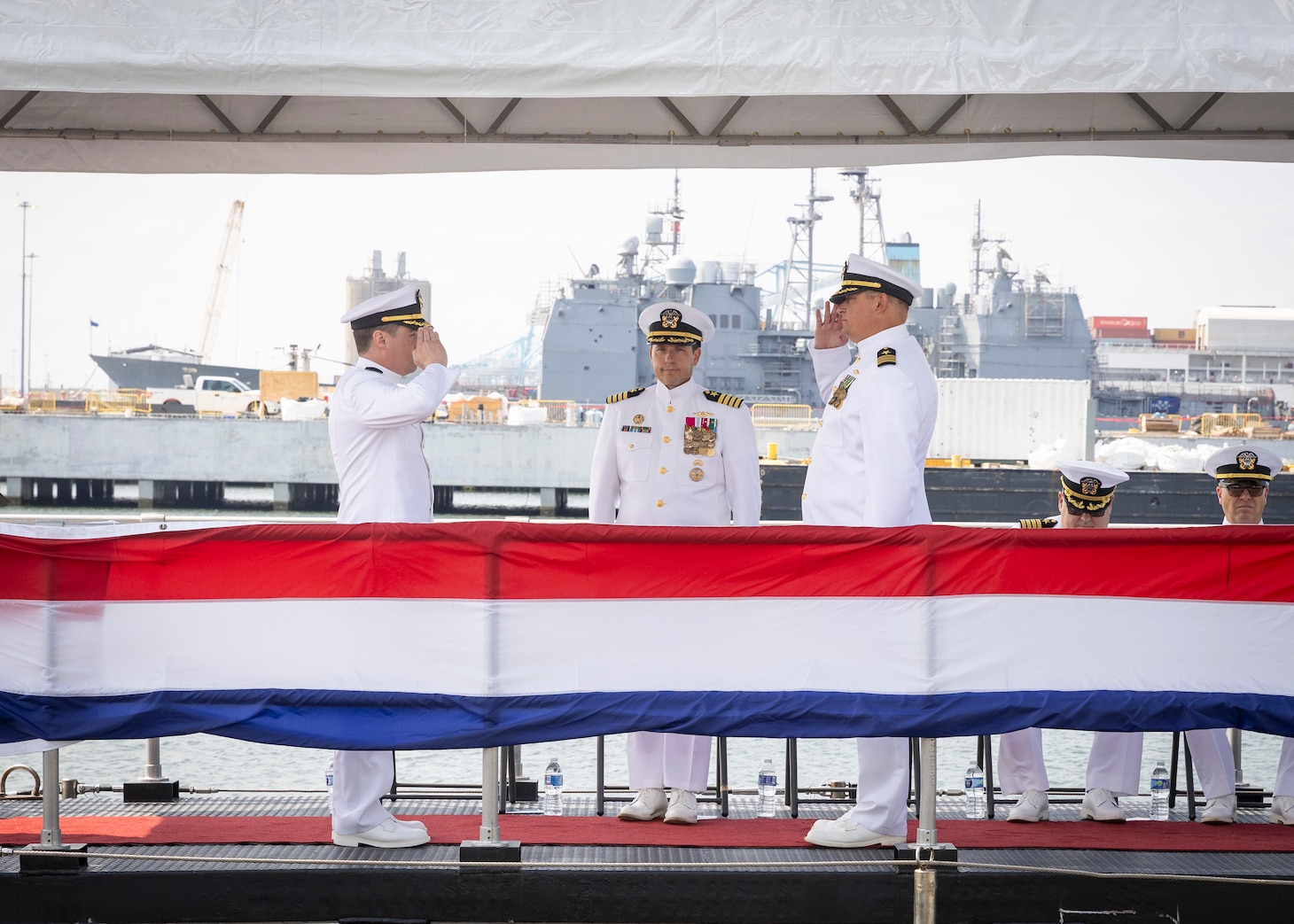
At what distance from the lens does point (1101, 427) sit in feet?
171

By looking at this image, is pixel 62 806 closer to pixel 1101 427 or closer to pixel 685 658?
pixel 685 658

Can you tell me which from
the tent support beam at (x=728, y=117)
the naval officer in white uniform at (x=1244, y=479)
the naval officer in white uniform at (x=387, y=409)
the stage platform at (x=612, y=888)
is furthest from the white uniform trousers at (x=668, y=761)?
the tent support beam at (x=728, y=117)

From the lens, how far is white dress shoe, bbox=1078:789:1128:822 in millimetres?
3756

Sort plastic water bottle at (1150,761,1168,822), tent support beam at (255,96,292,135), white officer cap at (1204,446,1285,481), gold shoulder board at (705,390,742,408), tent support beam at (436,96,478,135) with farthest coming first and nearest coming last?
tent support beam at (436,96,478,135), tent support beam at (255,96,292,135), white officer cap at (1204,446,1285,481), gold shoulder board at (705,390,742,408), plastic water bottle at (1150,761,1168,822)

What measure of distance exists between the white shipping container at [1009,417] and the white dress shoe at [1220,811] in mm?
30394

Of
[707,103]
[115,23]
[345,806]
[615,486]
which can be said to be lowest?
[345,806]

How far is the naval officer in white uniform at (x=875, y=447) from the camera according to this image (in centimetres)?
321

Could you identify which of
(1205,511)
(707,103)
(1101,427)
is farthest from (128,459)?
(1101,427)

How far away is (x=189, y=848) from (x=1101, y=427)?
2121 inches

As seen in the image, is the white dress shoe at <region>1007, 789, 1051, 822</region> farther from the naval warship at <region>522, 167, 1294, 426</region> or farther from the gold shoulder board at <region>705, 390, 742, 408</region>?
the naval warship at <region>522, 167, 1294, 426</region>

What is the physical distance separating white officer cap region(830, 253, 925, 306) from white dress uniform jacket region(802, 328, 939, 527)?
0.13 metres

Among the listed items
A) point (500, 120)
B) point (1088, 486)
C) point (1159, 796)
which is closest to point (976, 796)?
point (1159, 796)

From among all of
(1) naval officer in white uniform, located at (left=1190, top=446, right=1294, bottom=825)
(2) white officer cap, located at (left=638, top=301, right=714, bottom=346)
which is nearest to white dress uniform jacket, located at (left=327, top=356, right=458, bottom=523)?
(2) white officer cap, located at (left=638, top=301, right=714, bottom=346)

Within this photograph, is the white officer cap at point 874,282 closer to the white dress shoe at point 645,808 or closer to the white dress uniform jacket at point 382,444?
the white dress uniform jacket at point 382,444
